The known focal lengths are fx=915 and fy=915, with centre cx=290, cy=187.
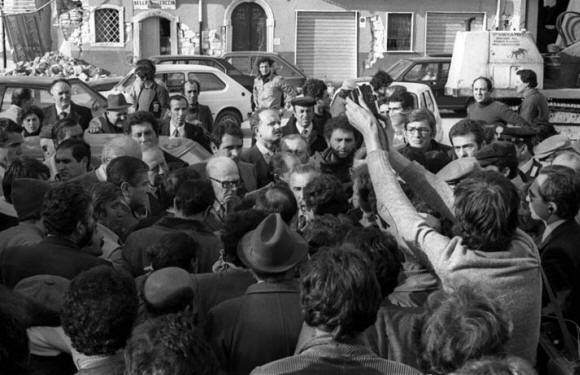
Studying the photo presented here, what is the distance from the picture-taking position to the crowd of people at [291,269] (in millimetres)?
3193

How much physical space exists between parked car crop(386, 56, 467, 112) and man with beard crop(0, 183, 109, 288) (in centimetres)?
1860

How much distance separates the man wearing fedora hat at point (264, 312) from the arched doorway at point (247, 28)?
1114 inches

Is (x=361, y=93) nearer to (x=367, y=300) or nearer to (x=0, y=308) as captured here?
(x=367, y=300)

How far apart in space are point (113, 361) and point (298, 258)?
3.19 ft

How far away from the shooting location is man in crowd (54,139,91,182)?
23.2 ft

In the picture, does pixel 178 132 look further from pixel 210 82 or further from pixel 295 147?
pixel 210 82

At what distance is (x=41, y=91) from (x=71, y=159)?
902 centimetres

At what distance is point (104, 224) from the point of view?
5.88 m

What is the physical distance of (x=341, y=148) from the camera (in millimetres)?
7602

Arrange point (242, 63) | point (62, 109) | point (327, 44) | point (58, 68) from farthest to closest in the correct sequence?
point (327, 44) → point (58, 68) → point (242, 63) → point (62, 109)

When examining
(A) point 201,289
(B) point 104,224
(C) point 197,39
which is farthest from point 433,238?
(C) point 197,39

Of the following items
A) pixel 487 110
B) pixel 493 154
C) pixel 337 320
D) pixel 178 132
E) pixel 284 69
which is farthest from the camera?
pixel 284 69

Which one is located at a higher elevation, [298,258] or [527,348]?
[298,258]

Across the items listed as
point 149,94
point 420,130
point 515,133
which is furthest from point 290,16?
point 420,130
